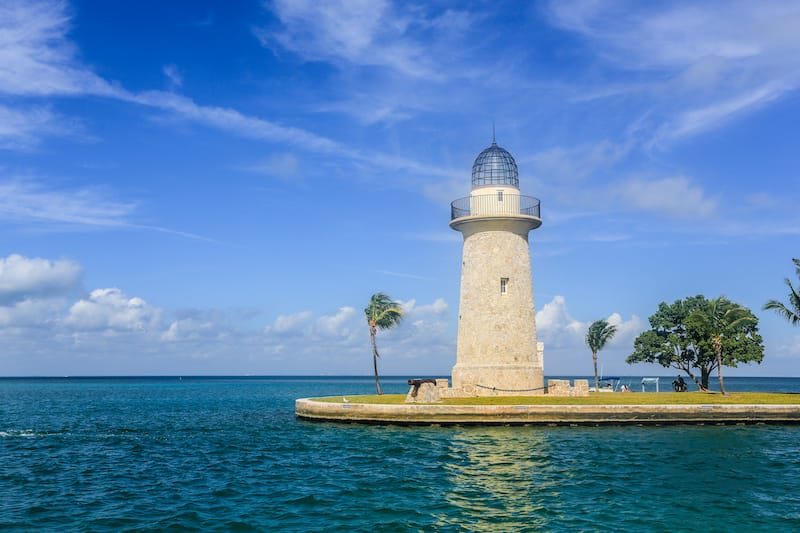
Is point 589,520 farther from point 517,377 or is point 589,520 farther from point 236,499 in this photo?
point 517,377

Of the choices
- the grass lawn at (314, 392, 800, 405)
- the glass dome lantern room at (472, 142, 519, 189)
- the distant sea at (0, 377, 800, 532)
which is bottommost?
the distant sea at (0, 377, 800, 532)

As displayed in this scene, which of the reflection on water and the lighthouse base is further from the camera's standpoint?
the lighthouse base

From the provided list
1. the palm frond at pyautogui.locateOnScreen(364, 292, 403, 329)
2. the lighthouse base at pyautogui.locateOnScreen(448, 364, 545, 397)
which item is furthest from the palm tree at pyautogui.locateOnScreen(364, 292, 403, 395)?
the lighthouse base at pyautogui.locateOnScreen(448, 364, 545, 397)

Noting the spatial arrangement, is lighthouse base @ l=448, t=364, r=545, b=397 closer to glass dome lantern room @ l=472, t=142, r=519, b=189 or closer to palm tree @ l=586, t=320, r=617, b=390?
glass dome lantern room @ l=472, t=142, r=519, b=189

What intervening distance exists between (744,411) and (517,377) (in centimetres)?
1250

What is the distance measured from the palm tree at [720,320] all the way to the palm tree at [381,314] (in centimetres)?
2354

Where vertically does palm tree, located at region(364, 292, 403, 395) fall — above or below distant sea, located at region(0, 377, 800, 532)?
above

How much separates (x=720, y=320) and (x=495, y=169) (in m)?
21.9

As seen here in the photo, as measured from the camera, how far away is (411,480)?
2311 cm

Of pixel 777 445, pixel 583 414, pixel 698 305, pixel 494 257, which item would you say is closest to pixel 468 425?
pixel 583 414

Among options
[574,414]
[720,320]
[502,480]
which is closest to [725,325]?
[720,320]

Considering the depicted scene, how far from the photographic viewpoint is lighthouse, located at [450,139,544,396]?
4247cm

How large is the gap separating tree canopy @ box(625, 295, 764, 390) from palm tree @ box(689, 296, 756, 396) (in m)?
0.08

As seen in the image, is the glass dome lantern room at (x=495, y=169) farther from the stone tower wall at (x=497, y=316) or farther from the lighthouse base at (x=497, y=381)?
the lighthouse base at (x=497, y=381)
